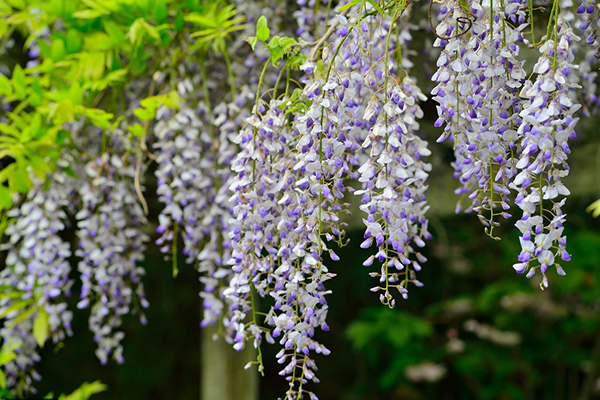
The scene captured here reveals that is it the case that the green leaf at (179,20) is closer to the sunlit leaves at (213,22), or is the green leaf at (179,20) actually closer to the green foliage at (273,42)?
the sunlit leaves at (213,22)

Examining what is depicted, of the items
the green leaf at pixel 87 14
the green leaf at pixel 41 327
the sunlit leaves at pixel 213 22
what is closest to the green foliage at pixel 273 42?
the sunlit leaves at pixel 213 22

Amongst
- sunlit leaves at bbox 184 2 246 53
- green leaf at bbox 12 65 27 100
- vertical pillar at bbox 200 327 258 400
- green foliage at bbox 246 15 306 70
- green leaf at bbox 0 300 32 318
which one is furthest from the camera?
vertical pillar at bbox 200 327 258 400

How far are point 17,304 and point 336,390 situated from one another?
2901 mm

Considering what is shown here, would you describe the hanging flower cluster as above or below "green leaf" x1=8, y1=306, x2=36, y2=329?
above

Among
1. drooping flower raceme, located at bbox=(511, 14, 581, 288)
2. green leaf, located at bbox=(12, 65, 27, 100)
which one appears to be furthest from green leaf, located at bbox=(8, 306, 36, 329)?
drooping flower raceme, located at bbox=(511, 14, 581, 288)

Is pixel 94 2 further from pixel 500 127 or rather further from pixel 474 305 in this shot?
pixel 474 305

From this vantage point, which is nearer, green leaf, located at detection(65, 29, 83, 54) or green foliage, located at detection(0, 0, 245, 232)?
green foliage, located at detection(0, 0, 245, 232)

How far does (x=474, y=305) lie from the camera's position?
3.48 metres

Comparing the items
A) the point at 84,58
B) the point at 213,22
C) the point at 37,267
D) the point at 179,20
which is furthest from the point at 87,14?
the point at 37,267

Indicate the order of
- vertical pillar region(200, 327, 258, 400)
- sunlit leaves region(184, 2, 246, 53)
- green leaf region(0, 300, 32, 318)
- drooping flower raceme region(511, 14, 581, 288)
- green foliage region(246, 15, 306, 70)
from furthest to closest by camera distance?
vertical pillar region(200, 327, 258, 400), green leaf region(0, 300, 32, 318), sunlit leaves region(184, 2, 246, 53), green foliage region(246, 15, 306, 70), drooping flower raceme region(511, 14, 581, 288)

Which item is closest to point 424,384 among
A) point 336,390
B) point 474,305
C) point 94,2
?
point 336,390

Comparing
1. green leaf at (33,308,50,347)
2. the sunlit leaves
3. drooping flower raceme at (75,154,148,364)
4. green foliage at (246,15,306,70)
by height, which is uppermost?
the sunlit leaves

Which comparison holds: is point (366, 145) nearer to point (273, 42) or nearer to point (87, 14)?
point (273, 42)

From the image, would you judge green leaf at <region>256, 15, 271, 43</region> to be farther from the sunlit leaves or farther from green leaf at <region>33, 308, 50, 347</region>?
green leaf at <region>33, 308, 50, 347</region>
